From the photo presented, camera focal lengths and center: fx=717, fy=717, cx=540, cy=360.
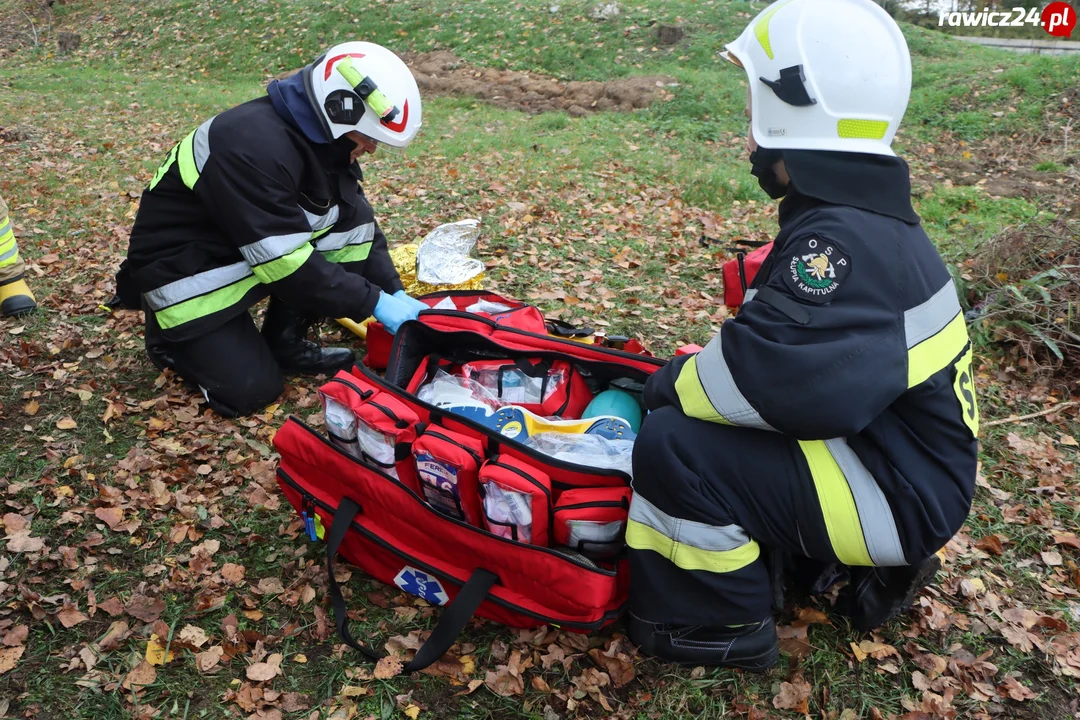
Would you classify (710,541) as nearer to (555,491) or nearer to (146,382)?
(555,491)

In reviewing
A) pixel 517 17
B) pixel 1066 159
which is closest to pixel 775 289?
pixel 1066 159

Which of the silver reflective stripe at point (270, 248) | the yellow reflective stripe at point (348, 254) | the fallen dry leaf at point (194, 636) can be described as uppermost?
the silver reflective stripe at point (270, 248)

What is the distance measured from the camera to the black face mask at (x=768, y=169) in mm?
2262

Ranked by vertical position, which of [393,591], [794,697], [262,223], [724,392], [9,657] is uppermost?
[262,223]

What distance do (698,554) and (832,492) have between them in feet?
1.49

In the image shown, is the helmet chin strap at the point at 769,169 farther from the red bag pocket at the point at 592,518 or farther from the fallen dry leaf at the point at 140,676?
the fallen dry leaf at the point at 140,676

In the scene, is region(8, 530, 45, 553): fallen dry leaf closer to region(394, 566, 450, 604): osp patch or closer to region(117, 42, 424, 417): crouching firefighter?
region(117, 42, 424, 417): crouching firefighter

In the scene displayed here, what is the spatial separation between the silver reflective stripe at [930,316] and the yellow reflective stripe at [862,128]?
1.60 feet

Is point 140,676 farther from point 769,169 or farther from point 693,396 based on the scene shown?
point 769,169

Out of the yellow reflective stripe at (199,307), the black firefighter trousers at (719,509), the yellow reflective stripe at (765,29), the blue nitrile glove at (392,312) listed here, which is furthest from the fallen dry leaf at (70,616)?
the yellow reflective stripe at (765,29)

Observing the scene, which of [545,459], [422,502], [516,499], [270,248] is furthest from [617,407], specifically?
[270,248]

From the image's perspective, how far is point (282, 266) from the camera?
135 inches

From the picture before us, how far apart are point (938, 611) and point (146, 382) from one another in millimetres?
4118

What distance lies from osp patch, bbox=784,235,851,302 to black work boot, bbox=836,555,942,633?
3.73 ft
